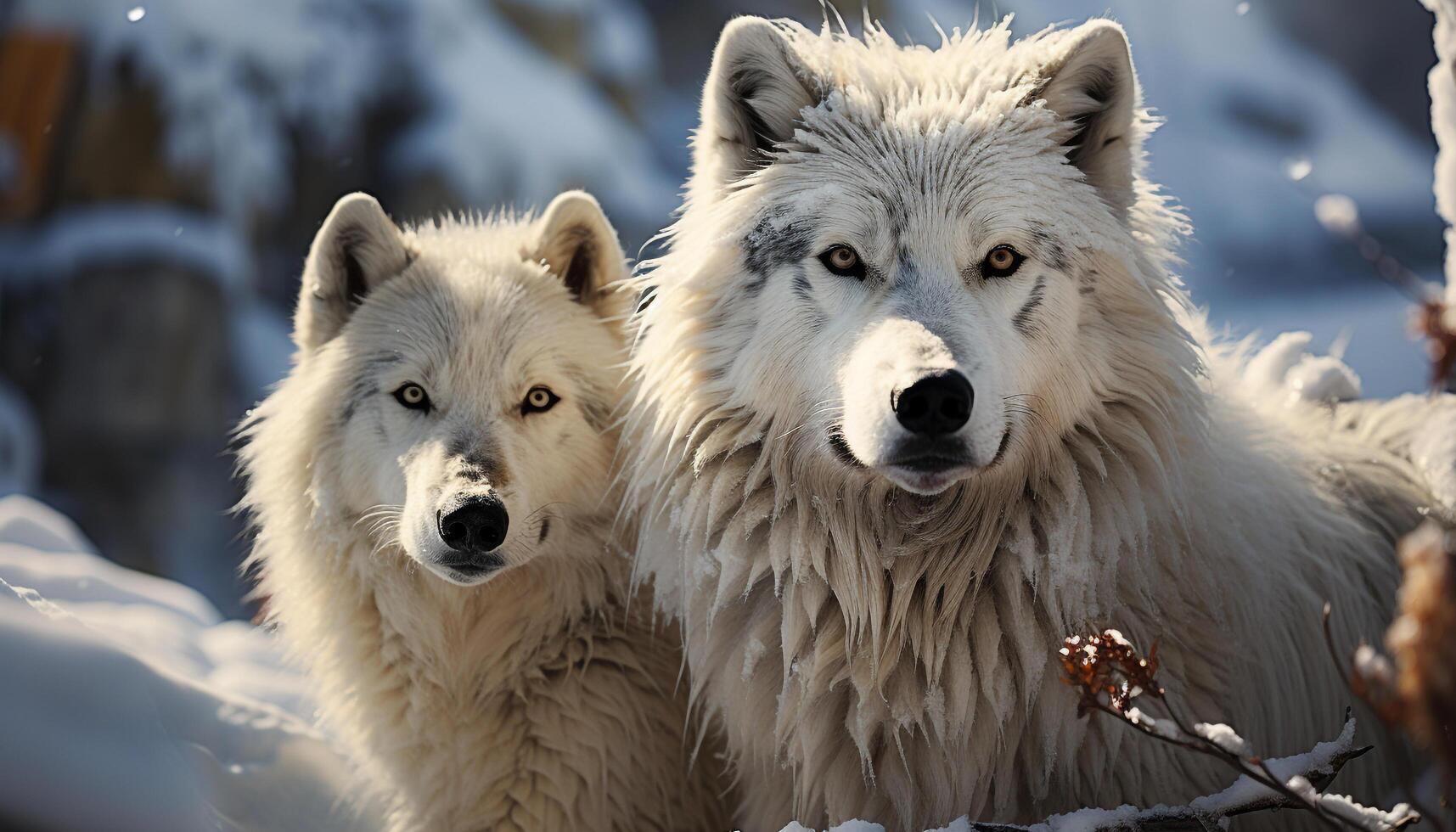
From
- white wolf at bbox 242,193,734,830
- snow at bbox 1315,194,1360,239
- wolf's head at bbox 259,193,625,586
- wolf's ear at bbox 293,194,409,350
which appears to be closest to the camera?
snow at bbox 1315,194,1360,239

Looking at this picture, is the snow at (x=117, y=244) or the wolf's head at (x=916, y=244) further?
the snow at (x=117, y=244)

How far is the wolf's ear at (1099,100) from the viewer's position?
8.09ft

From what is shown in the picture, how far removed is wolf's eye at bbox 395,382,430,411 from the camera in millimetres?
3109

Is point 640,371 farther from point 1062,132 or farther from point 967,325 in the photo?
point 1062,132

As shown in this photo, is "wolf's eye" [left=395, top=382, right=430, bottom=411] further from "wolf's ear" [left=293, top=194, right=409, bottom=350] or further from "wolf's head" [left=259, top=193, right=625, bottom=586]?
"wolf's ear" [left=293, top=194, right=409, bottom=350]

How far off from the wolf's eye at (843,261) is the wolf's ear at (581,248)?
1.14 m

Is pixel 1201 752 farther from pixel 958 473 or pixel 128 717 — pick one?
pixel 128 717

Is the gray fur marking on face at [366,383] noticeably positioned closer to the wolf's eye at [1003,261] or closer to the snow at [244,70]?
the wolf's eye at [1003,261]

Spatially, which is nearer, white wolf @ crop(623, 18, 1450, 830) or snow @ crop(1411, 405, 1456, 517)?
white wolf @ crop(623, 18, 1450, 830)

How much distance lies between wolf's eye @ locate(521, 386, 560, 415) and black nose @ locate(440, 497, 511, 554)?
1.40 ft

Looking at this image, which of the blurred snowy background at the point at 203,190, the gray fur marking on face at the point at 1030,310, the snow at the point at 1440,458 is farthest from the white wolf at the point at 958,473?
the blurred snowy background at the point at 203,190

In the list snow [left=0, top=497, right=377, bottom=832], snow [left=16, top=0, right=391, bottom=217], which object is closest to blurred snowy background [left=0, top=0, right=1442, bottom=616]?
snow [left=16, top=0, right=391, bottom=217]

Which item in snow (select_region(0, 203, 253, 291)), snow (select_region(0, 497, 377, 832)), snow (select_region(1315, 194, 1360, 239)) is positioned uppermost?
snow (select_region(0, 203, 253, 291))

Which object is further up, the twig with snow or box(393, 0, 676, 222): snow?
box(393, 0, 676, 222): snow
